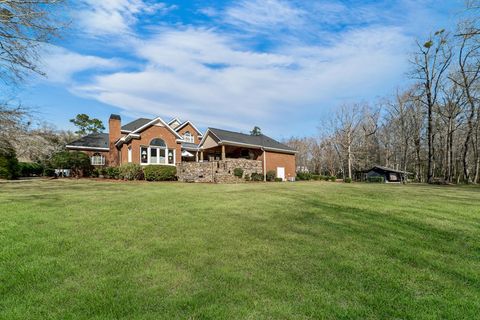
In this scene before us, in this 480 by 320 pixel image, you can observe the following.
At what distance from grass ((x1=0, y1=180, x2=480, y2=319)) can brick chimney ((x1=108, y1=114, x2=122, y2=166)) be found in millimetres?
21302

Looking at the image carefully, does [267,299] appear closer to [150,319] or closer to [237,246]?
[150,319]

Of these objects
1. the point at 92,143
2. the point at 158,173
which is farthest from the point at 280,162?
the point at 92,143

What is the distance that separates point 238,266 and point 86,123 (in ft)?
172

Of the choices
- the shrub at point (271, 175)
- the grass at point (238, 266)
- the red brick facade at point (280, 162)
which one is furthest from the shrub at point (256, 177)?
the grass at point (238, 266)

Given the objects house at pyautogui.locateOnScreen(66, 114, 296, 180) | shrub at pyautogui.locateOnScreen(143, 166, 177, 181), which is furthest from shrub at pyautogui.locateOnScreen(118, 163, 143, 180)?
house at pyautogui.locateOnScreen(66, 114, 296, 180)

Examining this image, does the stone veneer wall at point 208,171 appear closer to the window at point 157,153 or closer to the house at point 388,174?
the window at point 157,153

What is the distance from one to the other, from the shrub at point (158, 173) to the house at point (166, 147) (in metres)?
2.16

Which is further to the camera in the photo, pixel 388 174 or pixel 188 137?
pixel 388 174

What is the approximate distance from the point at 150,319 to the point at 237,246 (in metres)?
2.26

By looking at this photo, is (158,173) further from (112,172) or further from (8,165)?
(8,165)

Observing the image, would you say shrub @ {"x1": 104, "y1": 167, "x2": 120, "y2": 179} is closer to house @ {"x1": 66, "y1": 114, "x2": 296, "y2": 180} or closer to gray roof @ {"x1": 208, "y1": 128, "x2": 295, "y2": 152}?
house @ {"x1": 66, "y1": 114, "x2": 296, "y2": 180}

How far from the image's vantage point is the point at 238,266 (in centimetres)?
377

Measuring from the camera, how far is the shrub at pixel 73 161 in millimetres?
23641

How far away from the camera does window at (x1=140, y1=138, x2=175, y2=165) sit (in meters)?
23.8
